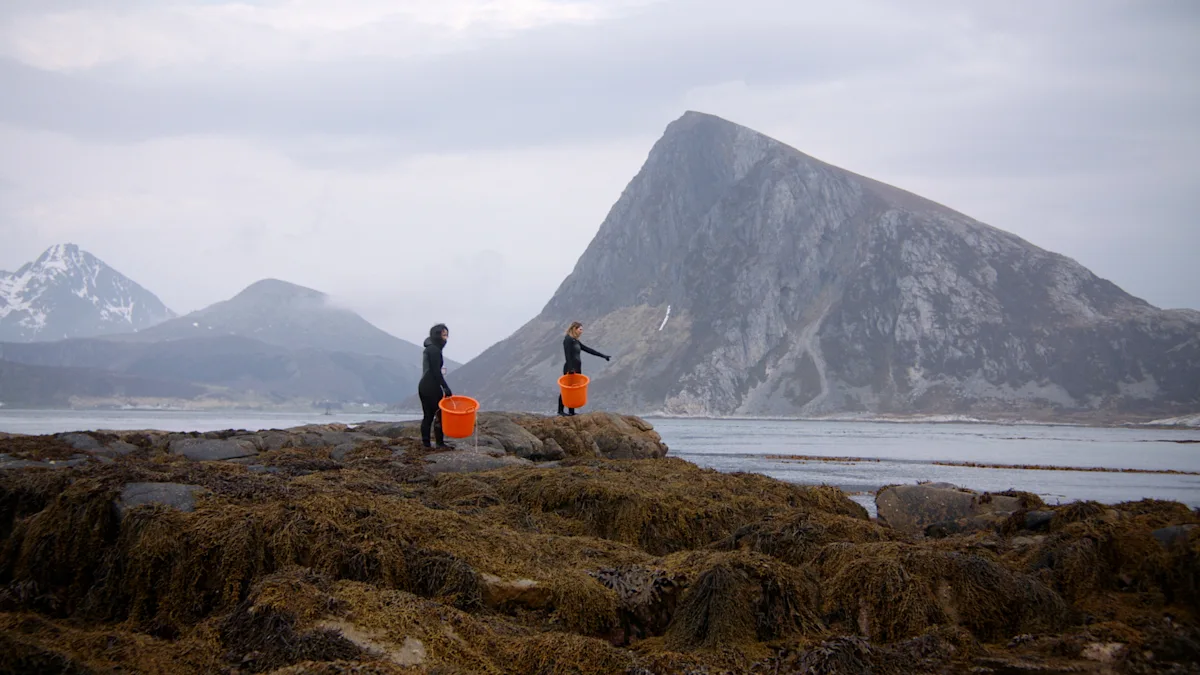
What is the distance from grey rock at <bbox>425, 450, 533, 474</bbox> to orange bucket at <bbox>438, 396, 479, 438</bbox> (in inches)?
77.1

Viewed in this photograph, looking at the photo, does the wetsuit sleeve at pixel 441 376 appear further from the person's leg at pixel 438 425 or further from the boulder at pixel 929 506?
the boulder at pixel 929 506

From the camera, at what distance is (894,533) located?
1176cm

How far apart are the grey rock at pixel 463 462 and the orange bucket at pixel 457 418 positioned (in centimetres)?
196

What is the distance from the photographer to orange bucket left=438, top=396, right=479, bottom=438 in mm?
16844

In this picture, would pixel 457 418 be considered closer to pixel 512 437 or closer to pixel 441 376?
pixel 441 376

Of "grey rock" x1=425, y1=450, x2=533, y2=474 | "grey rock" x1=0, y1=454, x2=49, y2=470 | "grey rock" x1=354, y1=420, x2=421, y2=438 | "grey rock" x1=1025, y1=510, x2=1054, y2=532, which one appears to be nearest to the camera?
"grey rock" x1=1025, y1=510, x2=1054, y2=532

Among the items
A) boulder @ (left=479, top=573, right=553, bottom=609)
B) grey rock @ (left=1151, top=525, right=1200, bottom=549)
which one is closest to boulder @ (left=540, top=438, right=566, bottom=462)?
boulder @ (left=479, top=573, right=553, bottom=609)

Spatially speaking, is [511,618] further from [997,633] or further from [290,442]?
[290,442]

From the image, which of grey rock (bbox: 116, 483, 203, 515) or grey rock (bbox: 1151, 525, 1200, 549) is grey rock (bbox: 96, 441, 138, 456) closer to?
grey rock (bbox: 116, 483, 203, 515)

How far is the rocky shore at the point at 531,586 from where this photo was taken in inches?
272

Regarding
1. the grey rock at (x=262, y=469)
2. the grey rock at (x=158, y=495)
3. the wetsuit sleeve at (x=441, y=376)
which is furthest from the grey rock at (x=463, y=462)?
the grey rock at (x=158, y=495)

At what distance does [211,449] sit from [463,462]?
17.5 ft

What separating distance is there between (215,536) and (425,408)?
27.8 ft

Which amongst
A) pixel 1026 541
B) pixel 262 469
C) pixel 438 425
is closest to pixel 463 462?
pixel 262 469
